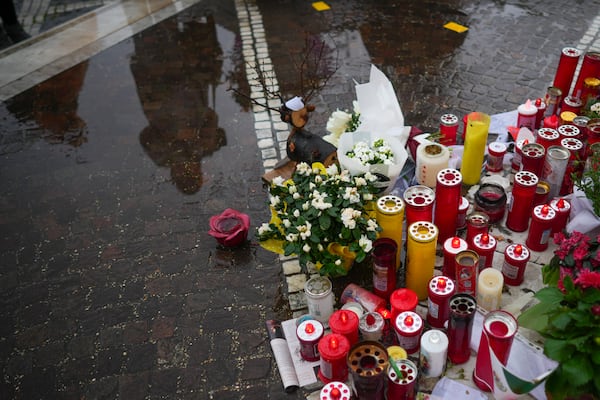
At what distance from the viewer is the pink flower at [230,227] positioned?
455 centimetres

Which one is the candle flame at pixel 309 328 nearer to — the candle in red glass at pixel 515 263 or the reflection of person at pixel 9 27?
the candle in red glass at pixel 515 263

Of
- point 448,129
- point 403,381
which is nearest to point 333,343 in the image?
point 403,381

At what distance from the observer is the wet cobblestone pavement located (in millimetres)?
3891

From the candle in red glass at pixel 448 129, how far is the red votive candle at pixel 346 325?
7.80 feet

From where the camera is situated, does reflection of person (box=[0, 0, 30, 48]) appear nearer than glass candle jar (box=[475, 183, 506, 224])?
No

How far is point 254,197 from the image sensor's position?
5.24 meters

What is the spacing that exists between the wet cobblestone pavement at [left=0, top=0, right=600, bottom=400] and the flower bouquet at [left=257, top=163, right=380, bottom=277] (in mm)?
483

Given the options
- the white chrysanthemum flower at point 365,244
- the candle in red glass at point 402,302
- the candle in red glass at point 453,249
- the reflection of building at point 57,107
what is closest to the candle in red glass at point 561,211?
the candle in red glass at point 453,249

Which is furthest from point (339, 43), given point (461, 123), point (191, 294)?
point (191, 294)

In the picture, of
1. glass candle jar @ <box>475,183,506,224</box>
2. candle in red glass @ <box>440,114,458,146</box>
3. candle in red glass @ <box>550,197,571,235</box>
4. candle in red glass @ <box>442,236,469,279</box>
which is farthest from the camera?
candle in red glass @ <box>440,114,458,146</box>

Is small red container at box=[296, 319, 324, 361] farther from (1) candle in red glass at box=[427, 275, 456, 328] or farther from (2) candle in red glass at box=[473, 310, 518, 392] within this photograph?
(2) candle in red glass at box=[473, 310, 518, 392]

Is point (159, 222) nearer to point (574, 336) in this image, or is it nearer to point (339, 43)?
point (574, 336)

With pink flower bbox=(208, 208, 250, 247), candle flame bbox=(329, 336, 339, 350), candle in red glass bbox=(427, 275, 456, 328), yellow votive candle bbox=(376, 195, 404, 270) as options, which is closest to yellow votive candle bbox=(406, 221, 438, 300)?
yellow votive candle bbox=(376, 195, 404, 270)

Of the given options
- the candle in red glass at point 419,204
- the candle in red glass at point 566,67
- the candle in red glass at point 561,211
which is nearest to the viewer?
the candle in red glass at point 419,204
